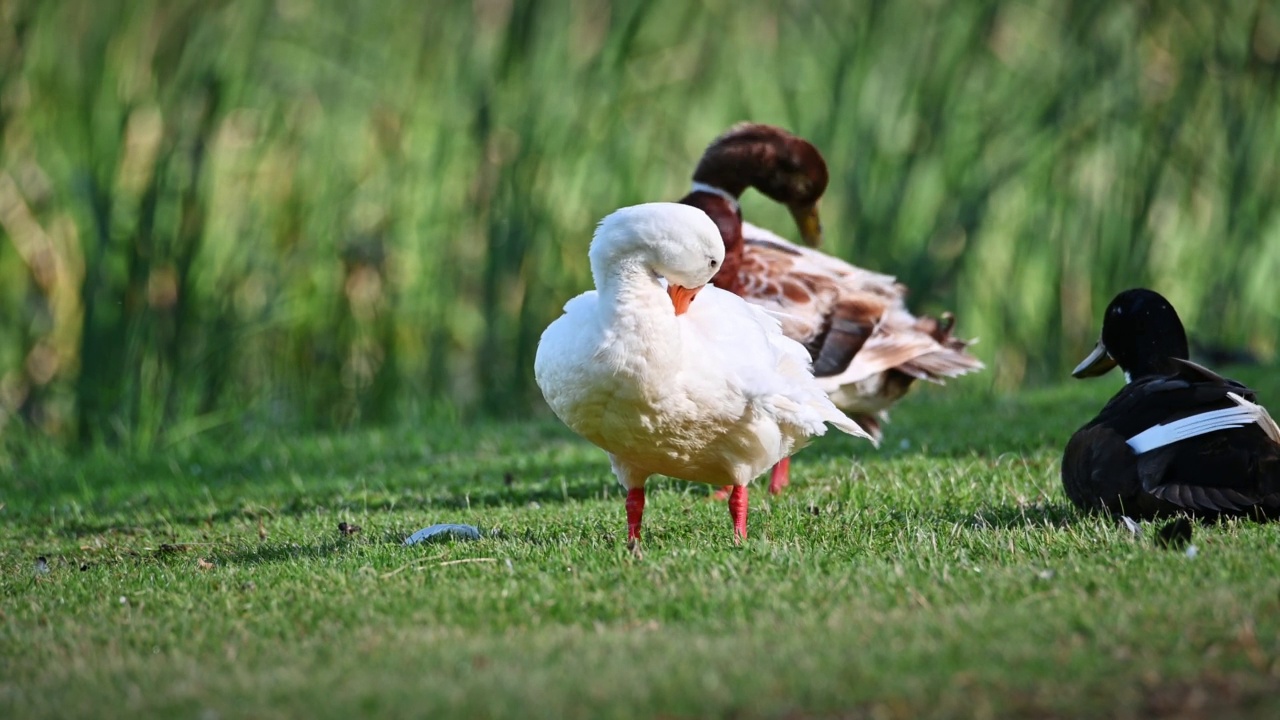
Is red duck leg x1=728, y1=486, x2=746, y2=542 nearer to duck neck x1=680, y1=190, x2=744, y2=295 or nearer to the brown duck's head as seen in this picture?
duck neck x1=680, y1=190, x2=744, y2=295

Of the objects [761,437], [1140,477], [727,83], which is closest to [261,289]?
[727,83]

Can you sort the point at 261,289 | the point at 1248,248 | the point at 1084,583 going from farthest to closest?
the point at 1248,248, the point at 261,289, the point at 1084,583

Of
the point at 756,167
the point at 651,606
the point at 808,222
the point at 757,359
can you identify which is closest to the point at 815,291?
the point at 756,167

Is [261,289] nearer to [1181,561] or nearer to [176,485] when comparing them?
[176,485]

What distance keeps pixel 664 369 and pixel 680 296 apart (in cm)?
38

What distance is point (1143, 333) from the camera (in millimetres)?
5457

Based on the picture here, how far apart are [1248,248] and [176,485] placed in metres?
6.72

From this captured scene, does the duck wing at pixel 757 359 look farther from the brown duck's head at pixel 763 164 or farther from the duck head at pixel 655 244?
the brown duck's head at pixel 763 164

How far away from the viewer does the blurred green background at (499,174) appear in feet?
27.4

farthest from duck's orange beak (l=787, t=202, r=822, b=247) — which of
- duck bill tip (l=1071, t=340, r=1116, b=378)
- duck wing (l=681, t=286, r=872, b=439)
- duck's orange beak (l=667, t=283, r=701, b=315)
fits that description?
duck's orange beak (l=667, t=283, r=701, b=315)

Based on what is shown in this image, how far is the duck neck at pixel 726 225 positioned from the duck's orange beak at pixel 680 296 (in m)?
1.77

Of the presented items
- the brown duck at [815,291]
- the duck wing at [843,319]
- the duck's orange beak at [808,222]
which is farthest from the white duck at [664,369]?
the duck's orange beak at [808,222]

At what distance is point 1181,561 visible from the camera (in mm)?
4008

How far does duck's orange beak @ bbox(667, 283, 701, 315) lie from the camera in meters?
4.77
